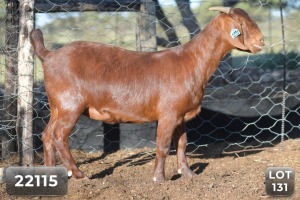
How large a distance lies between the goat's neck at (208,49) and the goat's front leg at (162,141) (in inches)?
16.1

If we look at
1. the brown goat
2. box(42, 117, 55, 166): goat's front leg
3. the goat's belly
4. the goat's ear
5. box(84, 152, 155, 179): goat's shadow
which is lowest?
box(84, 152, 155, 179): goat's shadow

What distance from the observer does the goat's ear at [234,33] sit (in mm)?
4484

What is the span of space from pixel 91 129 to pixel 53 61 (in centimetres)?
150

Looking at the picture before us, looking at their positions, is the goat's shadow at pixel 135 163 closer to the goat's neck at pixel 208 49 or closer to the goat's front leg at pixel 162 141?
the goat's front leg at pixel 162 141

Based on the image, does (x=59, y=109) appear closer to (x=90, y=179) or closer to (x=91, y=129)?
(x=90, y=179)

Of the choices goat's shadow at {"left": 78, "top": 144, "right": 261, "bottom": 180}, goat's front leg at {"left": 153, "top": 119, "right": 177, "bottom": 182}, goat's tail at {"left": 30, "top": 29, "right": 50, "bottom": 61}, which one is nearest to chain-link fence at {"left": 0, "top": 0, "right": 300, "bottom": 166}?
goat's shadow at {"left": 78, "top": 144, "right": 261, "bottom": 180}

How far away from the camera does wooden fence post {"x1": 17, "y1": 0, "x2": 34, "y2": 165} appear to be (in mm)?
5059

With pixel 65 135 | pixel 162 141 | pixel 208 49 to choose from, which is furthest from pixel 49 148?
pixel 208 49

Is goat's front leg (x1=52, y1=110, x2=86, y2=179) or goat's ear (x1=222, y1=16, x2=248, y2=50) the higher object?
goat's ear (x1=222, y1=16, x2=248, y2=50)

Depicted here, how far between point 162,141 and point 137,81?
1.58 ft

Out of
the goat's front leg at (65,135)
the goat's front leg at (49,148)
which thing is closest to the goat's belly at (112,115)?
the goat's front leg at (65,135)

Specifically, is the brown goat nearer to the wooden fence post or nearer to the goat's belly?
the goat's belly

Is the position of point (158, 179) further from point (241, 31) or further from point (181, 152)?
point (241, 31)

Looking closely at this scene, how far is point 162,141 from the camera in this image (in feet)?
14.8
